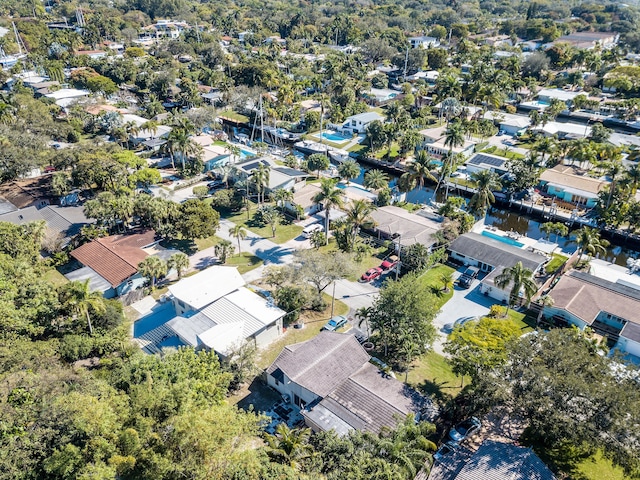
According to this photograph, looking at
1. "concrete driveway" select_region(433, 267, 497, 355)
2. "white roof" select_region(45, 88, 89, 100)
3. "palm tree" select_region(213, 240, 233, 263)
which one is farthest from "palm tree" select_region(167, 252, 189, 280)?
"white roof" select_region(45, 88, 89, 100)

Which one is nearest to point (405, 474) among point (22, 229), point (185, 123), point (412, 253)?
point (412, 253)

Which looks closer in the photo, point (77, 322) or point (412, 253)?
point (77, 322)

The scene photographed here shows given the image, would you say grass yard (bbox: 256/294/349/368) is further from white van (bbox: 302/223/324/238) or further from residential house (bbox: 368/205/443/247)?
white van (bbox: 302/223/324/238)

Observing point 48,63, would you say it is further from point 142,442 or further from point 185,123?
point 142,442

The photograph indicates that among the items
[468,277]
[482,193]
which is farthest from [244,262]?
[482,193]

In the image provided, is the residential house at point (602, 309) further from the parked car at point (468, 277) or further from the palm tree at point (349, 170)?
the palm tree at point (349, 170)

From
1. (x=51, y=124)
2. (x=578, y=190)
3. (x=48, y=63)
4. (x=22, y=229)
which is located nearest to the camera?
(x=22, y=229)
